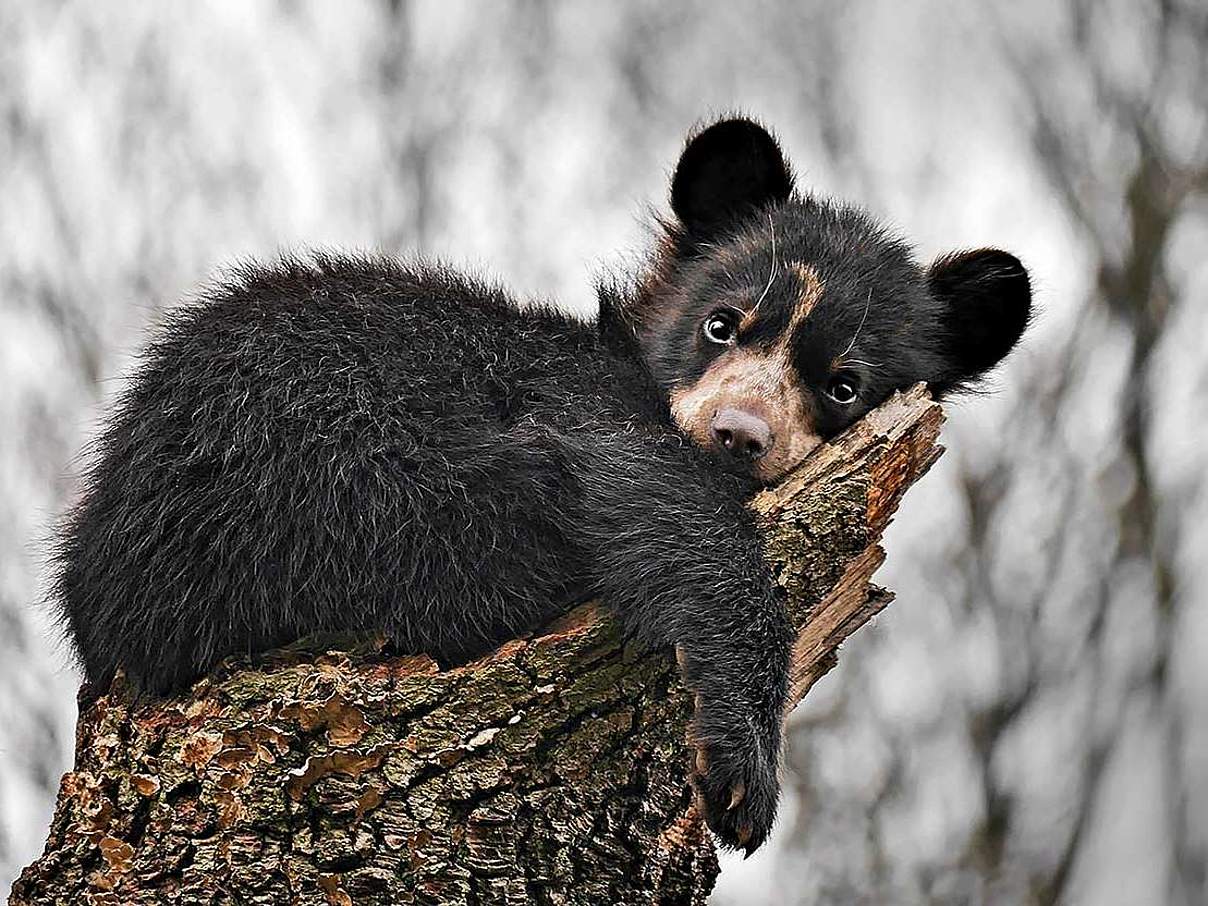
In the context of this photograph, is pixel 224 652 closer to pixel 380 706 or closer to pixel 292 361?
pixel 380 706

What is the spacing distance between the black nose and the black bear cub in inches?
0.4

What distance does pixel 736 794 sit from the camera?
159 inches

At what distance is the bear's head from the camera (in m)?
5.31

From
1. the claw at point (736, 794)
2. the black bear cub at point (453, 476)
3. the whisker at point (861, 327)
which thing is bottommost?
the claw at point (736, 794)

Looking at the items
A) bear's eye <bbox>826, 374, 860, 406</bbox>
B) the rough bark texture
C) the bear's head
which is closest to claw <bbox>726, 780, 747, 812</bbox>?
the rough bark texture

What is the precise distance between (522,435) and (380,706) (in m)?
1.28

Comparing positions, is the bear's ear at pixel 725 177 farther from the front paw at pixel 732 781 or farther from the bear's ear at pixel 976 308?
the front paw at pixel 732 781

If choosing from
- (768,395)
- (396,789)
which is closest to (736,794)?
(396,789)

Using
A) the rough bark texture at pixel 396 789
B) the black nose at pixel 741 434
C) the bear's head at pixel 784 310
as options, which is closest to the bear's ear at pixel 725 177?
the bear's head at pixel 784 310

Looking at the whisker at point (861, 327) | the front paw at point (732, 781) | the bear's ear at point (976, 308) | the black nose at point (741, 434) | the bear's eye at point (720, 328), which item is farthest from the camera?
the bear's ear at point (976, 308)

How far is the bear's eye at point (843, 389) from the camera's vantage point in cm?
551

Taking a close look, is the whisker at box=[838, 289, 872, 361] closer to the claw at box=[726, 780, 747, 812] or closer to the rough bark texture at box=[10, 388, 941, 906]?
the rough bark texture at box=[10, 388, 941, 906]

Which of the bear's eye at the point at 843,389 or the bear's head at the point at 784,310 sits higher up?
the bear's head at the point at 784,310

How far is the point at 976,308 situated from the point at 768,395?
1.46 metres
